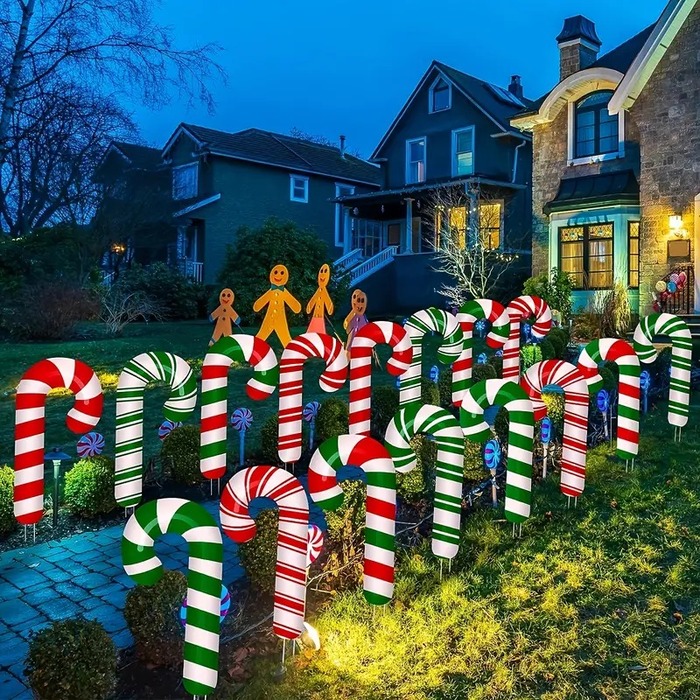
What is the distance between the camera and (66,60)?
10.3m

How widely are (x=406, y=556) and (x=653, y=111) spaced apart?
1654 centimetres

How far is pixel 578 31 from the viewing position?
69.1 ft

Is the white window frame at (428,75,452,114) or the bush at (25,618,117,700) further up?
the white window frame at (428,75,452,114)

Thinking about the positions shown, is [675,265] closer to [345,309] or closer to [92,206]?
[345,309]

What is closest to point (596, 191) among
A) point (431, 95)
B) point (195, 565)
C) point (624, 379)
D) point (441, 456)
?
point (431, 95)

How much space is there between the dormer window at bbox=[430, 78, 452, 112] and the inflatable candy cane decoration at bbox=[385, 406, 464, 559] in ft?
80.6

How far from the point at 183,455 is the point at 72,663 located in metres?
3.92

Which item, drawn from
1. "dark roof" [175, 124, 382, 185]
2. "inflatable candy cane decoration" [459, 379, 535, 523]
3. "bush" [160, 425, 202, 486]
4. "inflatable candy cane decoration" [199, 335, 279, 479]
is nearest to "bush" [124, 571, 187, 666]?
"inflatable candy cane decoration" [199, 335, 279, 479]

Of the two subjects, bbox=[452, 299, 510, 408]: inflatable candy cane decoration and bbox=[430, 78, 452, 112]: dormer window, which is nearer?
bbox=[452, 299, 510, 408]: inflatable candy cane decoration

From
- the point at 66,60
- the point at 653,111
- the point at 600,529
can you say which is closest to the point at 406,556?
the point at 600,529

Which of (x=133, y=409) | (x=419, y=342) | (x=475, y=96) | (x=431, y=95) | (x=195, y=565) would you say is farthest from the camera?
(x=431, y=95)

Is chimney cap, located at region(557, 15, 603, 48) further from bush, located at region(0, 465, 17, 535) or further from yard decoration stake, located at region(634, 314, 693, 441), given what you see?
bush, located at region(0, 465, 17, 535)

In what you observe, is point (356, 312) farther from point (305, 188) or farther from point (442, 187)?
point (305, 188)

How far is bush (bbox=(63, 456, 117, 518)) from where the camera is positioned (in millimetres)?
6320
